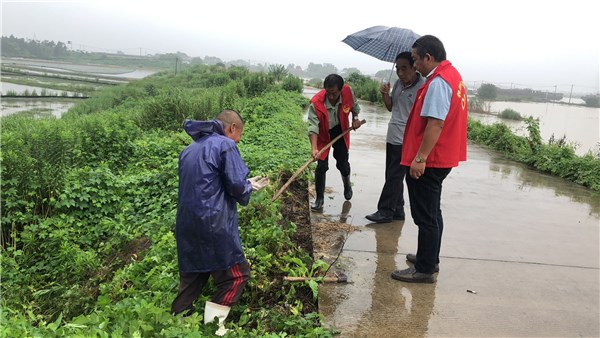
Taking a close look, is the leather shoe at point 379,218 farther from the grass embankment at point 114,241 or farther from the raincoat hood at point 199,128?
the raincoat hood at point 199,128

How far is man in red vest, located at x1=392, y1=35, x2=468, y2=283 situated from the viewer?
9.86 ft

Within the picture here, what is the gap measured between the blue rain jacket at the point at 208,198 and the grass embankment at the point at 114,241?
Result: 35cm

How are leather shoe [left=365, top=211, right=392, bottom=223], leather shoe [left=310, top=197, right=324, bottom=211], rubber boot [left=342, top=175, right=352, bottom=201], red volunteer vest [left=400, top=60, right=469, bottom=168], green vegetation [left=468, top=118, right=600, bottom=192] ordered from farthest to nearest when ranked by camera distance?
green vegetation [left=468, top=118, right=600, bottom=192] < rubber boot [left=342, top=175, right=352, bottom=201] < leather shoe [left=310, top=197, right=324, bottom=211] < leather shoe [left=365, top=211, right=392, bottom=223] < red volunteer vest [left=400, top=60, right=469, bottom=168]

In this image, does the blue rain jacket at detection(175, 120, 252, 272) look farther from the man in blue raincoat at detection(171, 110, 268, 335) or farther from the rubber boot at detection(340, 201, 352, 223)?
the rubber boot at detection(340, 201, 352, 223)

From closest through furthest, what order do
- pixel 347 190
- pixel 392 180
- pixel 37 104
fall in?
pixel 392 180, pixel 347 190, pixel 37 104

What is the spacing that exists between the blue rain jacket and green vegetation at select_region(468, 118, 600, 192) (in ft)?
21.1

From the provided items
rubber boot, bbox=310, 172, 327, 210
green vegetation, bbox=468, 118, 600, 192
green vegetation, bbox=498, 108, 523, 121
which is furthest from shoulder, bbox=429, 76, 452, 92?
green vegetation, bbox=498, 108, 523, 121

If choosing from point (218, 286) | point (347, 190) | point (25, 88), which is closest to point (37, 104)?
point (25, 88)

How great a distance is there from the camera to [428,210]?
3277 millimetres

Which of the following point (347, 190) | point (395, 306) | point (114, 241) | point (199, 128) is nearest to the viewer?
point (199, 128)

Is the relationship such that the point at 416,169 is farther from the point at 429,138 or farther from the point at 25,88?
the point at 25,88

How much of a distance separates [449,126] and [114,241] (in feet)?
11.8

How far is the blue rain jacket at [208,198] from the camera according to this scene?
2.56 metres

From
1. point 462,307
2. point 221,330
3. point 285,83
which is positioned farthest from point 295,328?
point 285,83
